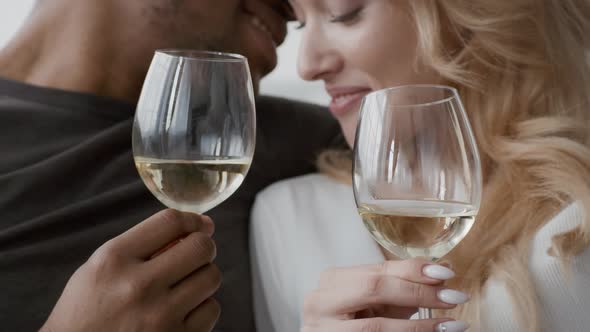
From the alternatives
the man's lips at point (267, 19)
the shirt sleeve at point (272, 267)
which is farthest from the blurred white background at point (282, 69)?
the shirt sleeve at point (272, 267)

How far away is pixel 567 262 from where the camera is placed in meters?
1.35

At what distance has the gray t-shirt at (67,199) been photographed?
58.7 inches

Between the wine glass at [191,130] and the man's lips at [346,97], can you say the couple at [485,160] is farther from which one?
the wine glass at [191,130]

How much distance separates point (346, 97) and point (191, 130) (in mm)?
712

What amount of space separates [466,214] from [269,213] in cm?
90

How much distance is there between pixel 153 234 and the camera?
1083 mm

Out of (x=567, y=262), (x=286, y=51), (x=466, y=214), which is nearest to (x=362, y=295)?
(x=466, y=214)

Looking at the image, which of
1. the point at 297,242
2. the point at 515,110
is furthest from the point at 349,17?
the point at 297,242

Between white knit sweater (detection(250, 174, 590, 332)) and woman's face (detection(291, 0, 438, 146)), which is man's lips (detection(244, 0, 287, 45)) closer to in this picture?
woman's face (detection(291, 0, 438, 146))

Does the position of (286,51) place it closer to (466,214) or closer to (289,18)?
(289,18)

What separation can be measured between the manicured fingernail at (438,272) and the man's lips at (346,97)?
2.42ft

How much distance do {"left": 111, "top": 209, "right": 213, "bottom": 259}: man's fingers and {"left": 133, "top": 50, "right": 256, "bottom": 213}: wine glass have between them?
0.03 metres

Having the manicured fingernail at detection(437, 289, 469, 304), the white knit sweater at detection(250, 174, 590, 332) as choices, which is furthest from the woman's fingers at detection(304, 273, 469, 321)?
the white knit sweater at detection(250, 174, 590, 332)

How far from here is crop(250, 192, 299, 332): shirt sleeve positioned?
5.67 feet
